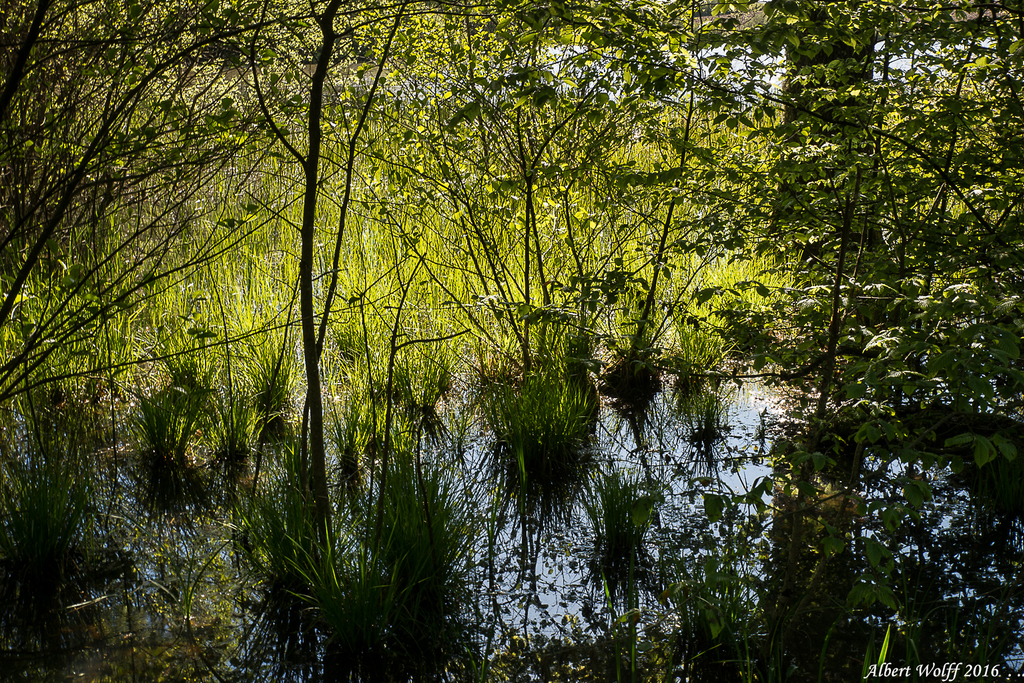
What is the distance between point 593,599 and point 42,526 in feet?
6.69

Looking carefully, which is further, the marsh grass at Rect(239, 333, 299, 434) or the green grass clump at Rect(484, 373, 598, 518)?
the marsh grass at Rect(239, 333, 299, 434)

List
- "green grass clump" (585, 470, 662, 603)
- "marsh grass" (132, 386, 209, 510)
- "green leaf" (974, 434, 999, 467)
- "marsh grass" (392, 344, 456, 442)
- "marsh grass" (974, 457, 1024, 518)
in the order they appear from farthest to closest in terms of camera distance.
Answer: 1. "marsh grass" (392, 344, 456, 442)
2. "marsh grass" (132, 386, 209, 510)
3. "marsh grass" (974, 457, 1024, 518)
4. "green grass clump" (585, 470, 662, 603)
5. "green leaf" (974, 434, 999, 467)

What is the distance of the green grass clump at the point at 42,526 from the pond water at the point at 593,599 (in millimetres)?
65

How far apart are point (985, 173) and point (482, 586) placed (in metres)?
2.60

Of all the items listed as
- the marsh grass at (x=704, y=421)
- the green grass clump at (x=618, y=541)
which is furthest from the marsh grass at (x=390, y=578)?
the marsh grass at (x=704, y=421)

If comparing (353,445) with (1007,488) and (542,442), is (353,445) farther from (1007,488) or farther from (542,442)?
(1007,488)

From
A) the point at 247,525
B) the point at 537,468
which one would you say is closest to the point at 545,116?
the point at 537,468

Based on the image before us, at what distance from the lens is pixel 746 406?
4.84 meters

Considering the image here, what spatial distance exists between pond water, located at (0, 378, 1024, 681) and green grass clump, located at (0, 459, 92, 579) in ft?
0.21

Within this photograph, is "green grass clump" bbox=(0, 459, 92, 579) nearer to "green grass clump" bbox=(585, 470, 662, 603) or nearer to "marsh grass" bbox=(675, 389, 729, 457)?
"green grass clump" bbox=(585, 470, 662, 603)

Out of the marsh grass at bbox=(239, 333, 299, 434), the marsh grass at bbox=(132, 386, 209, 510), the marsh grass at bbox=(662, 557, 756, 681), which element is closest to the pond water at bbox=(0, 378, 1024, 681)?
the marsh grass at bbox=(662, 557, 756, 681)

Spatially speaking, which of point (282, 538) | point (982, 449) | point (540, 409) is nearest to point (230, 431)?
point (282, 538)

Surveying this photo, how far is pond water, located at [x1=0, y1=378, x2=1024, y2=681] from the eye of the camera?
7.43 feet

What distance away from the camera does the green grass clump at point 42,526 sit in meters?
2.70
